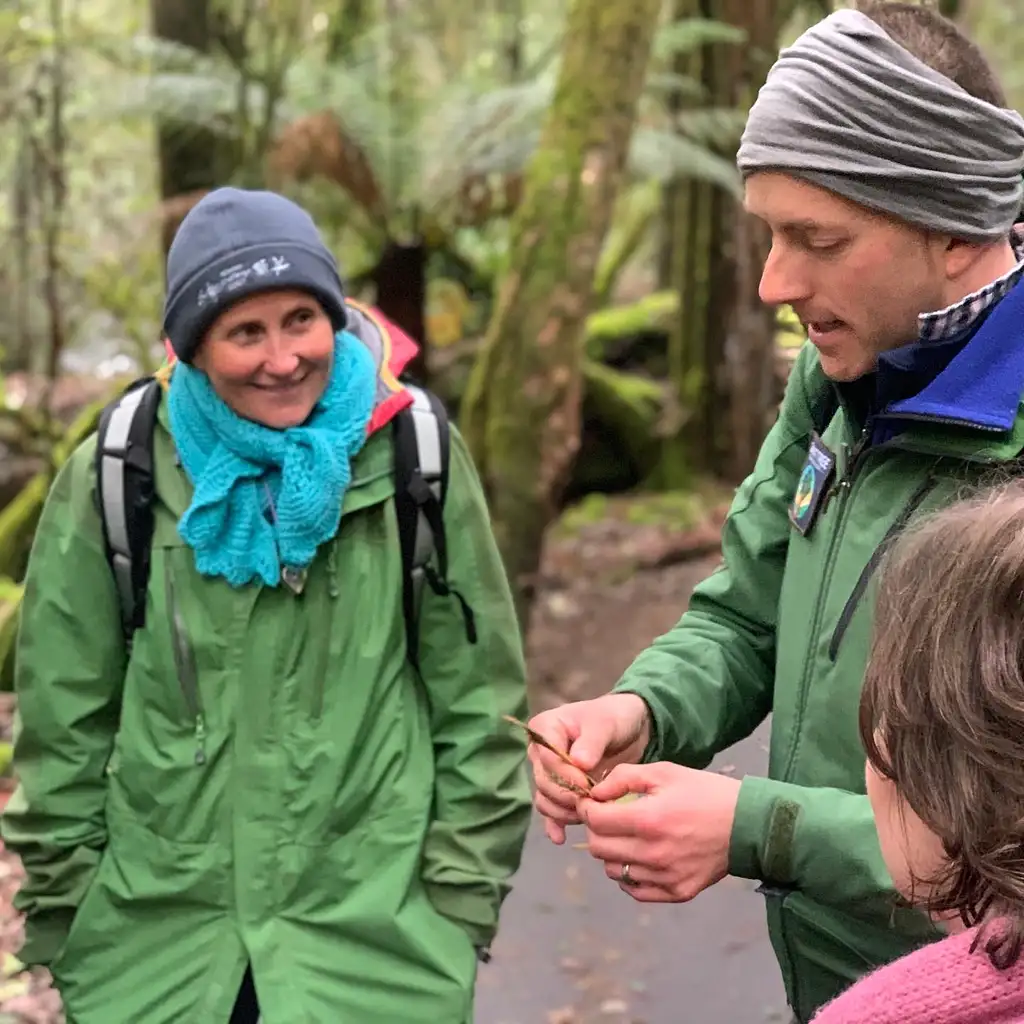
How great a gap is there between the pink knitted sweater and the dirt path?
2537 mm

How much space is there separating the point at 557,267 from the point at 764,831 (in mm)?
4554

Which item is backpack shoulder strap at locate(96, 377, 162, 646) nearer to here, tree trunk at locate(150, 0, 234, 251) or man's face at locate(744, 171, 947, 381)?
man's face at locate(744, 171, 947, 381)

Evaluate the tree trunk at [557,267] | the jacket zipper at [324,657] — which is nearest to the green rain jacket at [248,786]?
the jacket zipper at [324,657]

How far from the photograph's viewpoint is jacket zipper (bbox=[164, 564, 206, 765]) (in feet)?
8.13

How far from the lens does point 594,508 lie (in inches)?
398

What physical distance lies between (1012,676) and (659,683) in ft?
2.65

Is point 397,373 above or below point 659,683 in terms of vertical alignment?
above

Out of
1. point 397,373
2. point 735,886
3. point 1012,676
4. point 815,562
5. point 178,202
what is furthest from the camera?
point 178,202

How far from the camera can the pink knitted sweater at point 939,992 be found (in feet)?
3.58

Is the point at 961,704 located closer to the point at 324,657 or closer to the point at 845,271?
the point at 845,271

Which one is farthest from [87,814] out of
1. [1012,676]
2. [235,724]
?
[1012,676]

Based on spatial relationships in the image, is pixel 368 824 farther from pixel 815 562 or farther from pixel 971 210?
pixel 971 210

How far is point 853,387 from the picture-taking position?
166 centimetres

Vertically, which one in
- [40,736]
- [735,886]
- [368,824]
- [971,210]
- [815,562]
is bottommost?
[735,886]
